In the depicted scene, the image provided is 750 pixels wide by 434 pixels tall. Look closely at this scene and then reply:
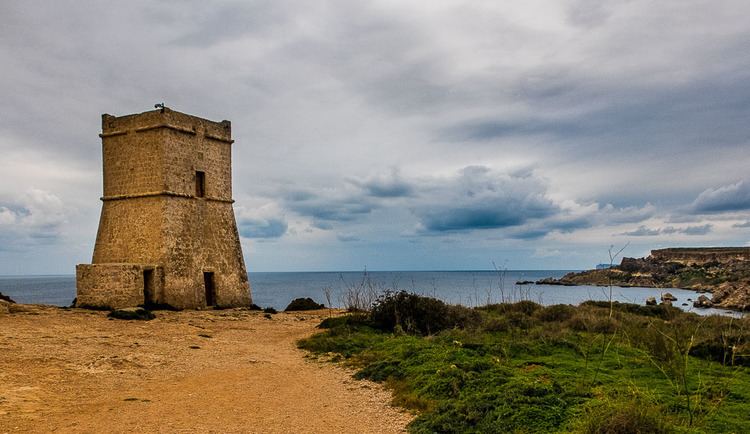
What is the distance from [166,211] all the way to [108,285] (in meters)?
3.24

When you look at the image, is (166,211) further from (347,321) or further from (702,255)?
(702,255)

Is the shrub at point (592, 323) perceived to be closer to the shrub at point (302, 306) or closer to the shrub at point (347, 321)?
the shrub at point (347, 321)

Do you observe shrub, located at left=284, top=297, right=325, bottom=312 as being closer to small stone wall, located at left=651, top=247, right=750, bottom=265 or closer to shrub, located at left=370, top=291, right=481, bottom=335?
shrub, located at left=370, top=291, right=481, bottom=335

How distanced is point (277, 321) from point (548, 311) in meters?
8.01

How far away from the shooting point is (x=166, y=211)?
61.1ft

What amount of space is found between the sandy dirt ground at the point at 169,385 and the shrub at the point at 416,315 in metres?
2.43

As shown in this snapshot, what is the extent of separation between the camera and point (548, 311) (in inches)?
594

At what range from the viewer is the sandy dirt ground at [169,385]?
6184 mm

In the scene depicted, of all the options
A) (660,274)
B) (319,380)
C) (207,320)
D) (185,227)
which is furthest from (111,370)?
(660,274)

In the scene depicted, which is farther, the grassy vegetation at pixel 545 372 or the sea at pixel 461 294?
the sea at pixel 461 294

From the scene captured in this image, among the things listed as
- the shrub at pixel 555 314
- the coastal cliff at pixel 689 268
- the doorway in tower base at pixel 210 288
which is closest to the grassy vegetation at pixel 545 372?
the shrub at pixel 555 314

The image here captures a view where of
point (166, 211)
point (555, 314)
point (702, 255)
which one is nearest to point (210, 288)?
point (166, 211)

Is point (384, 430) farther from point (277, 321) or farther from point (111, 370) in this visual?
point (277, 321)

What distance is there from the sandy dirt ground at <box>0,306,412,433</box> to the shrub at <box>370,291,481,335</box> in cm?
243
